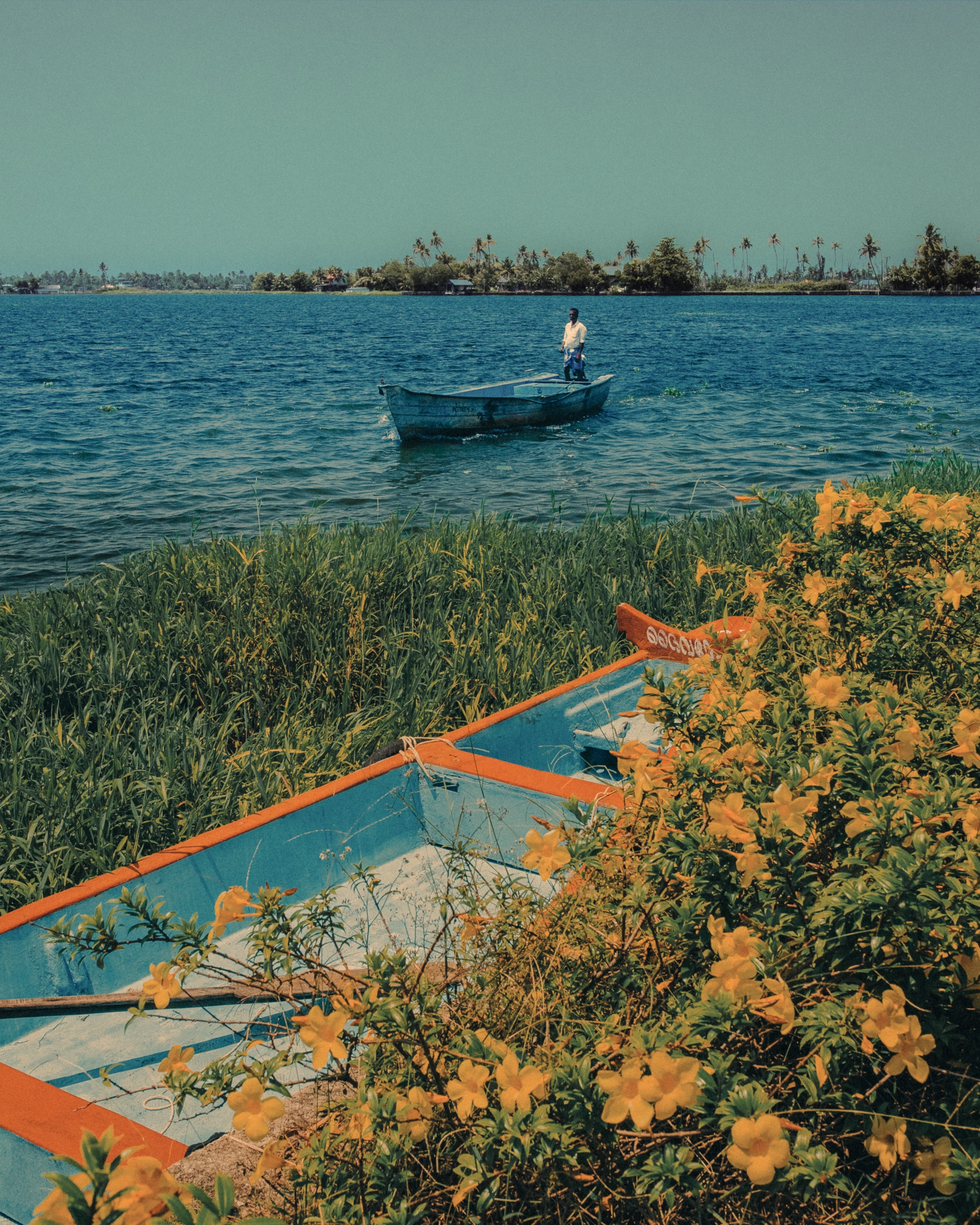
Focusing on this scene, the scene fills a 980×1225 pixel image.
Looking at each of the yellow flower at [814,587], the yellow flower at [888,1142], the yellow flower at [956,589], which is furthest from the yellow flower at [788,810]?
the yellow flower at [814,587]

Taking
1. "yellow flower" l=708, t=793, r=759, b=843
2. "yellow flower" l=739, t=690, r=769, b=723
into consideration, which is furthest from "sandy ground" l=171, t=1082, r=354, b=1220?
"yellow flower" l=739, t=690, r=769, b=723

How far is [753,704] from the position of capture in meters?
2.07

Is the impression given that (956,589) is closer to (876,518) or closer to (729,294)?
(876,518)

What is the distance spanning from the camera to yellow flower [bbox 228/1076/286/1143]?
117 cm

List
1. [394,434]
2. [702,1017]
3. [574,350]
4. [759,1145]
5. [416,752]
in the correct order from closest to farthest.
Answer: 1. [759,1145]
2. [702,1017]
3. [416,752]
4. [394,434]
5. [574,350]

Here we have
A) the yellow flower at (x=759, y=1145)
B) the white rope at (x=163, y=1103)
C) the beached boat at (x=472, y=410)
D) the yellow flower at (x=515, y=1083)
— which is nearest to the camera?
the yellow flower at (x=759, y=1145)

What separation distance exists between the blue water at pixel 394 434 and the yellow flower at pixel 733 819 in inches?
262

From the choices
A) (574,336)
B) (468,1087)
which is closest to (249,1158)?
(468,1087)

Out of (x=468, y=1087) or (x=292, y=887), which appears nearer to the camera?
(x=468, y=1087)

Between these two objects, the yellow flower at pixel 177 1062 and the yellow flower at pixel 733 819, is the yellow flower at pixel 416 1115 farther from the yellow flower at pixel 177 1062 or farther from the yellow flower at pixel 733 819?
the yellow flower at pixel 733 819

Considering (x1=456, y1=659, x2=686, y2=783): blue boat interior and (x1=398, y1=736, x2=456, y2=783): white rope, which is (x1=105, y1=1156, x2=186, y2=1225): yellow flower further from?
Result: (x1=456, y1=659, x2=686, y2=783): blue boat interior

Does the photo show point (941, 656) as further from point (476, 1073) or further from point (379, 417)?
point (379, 417)

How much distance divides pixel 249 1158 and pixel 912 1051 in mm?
1504

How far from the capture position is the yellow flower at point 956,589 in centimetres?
242
